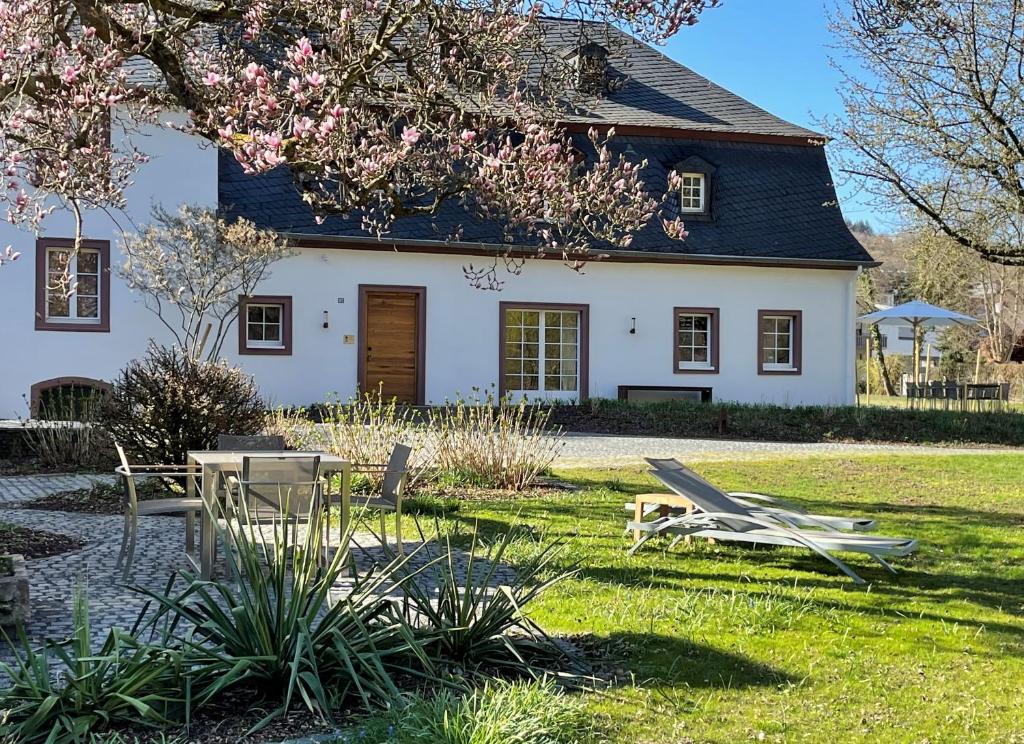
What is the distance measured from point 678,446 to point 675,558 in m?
8.84

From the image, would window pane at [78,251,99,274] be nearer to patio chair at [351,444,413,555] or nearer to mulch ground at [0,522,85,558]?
mulch ground at [0,522,85,558]

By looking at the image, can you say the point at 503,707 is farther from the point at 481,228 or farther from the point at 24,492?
the point at 481,228

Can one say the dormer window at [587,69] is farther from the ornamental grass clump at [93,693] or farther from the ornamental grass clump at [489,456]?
the ornamental grass clump at [93,693]

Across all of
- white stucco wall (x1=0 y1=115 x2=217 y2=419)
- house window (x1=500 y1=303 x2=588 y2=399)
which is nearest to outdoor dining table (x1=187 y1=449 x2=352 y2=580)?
white stucco wall (x1=0 y1=115 x2=217 y2=419)

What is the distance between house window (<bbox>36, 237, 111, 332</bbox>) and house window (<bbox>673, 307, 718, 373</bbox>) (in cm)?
1077

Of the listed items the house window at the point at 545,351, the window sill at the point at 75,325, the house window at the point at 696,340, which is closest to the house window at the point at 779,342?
the house window at the point at 696,340

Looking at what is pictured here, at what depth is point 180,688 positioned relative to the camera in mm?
4117

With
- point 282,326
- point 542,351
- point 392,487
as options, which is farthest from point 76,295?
point 392,487

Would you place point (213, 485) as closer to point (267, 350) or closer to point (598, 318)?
point (267, 350)

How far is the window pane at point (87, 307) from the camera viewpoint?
19.5m

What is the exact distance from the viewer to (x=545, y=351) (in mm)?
22234

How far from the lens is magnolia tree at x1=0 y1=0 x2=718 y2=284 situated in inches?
276

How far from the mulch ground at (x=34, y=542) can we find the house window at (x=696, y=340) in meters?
16.1

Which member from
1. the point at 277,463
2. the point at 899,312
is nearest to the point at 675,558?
the point at 277,463
